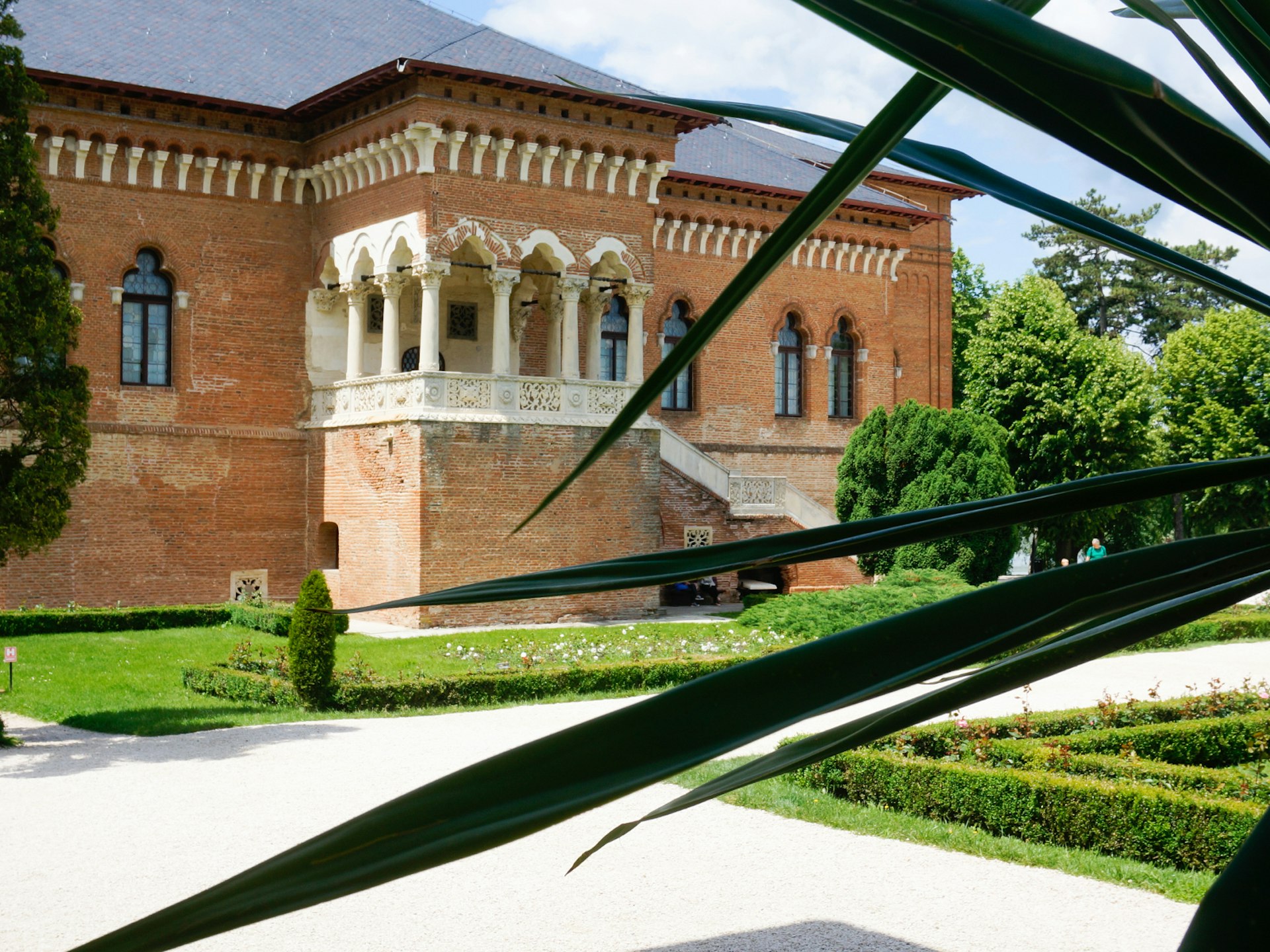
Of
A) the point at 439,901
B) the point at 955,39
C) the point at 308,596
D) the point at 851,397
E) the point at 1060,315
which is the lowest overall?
the point at 439,901

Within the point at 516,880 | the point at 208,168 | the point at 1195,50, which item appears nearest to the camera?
the point at 1195,50

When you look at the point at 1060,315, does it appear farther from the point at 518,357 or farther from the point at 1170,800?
the point at 1170,800

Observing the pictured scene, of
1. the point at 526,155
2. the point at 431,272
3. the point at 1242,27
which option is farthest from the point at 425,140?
the point at 1242,27

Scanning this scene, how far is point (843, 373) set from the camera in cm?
2764

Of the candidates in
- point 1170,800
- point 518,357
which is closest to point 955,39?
point 1170,800

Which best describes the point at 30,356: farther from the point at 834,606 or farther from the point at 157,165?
the point at 834,606

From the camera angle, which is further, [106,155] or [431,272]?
[106,155]

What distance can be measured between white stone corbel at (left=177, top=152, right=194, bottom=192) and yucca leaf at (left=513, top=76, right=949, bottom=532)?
20488 mm

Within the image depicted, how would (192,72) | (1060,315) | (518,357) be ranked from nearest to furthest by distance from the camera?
(192,72), (518,357), (1060,315)

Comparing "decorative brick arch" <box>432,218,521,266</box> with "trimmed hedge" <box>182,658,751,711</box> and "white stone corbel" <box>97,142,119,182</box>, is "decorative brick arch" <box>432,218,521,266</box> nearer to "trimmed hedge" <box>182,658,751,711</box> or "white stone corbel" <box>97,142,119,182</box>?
"white stone corbel" <box>97,142,119,182</box>

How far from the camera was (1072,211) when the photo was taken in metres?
1.47

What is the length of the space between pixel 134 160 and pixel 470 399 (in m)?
6.32

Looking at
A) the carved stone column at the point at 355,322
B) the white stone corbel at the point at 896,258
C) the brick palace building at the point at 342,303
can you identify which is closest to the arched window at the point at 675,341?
the brick palace building at the point at 342,303

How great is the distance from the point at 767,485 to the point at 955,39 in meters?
22.4
